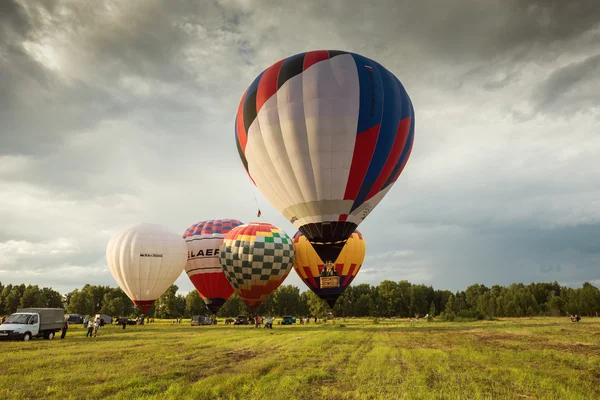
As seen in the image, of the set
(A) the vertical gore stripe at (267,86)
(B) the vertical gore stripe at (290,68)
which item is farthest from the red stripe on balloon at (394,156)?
(A) the vertical gore stripe at (267,86)

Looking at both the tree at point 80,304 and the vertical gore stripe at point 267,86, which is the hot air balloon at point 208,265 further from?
the tree at point 80,304

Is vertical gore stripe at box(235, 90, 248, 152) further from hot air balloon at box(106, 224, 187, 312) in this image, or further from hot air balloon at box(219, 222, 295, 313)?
hot air balloon at box(106, 224, 187, 312)

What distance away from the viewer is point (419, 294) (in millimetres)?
98438

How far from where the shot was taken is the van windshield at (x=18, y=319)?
19.8 m

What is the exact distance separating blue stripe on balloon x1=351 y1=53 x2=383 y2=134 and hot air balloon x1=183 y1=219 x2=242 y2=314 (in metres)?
26.4

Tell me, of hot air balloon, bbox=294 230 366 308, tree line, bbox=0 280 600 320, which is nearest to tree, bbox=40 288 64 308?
tree line, bbox=0 280 600 320

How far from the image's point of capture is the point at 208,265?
38906 mm

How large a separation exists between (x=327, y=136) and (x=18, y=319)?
1837 centimetres

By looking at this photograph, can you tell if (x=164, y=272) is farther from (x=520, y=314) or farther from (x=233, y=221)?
(x=520, y=314)

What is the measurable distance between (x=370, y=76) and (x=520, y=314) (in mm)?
82959

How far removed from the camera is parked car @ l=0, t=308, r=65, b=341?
749 inches

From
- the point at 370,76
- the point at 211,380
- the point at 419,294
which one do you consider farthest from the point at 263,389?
the point at 419,294

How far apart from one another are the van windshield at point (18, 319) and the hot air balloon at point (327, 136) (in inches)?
566

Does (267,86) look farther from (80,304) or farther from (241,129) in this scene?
(80,304)
